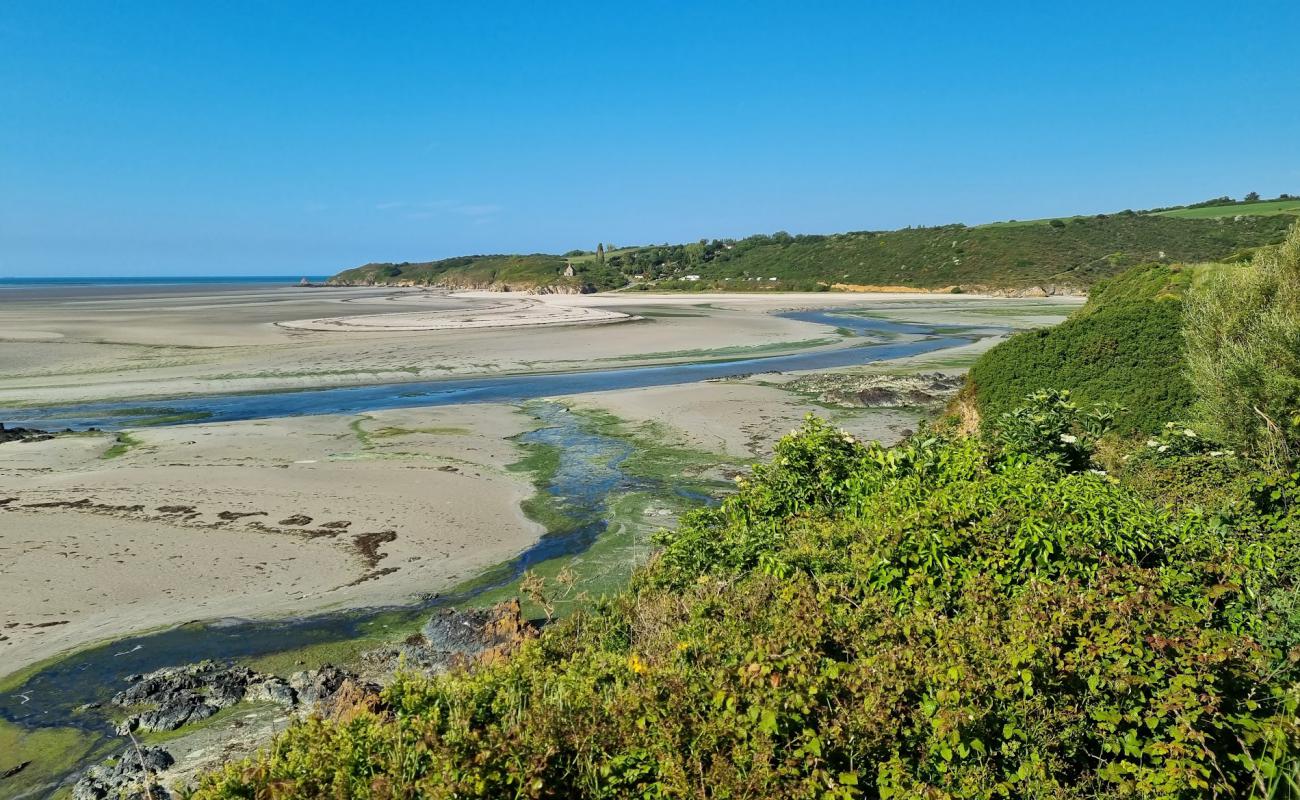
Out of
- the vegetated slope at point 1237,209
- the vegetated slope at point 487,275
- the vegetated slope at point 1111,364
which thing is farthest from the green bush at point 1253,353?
the vegetated slope at point 1237,209

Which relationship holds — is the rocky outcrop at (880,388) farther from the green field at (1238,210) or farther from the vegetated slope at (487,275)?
the green field at (1238,210)

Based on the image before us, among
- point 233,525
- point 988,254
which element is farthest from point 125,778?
point 988,254

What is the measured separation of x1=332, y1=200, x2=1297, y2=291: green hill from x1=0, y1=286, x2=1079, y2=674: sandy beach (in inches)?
2326

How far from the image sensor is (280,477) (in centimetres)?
1652

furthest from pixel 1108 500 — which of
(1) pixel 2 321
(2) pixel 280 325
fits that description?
(1) pixel 2 321

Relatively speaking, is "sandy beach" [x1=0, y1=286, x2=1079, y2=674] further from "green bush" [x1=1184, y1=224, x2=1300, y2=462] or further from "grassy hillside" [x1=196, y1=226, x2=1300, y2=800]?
"green bush" [x1=1184, y1=224, x2=1300, y2=462]

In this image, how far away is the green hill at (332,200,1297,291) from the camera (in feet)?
288

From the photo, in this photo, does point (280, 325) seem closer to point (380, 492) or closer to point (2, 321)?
point (2, 321)

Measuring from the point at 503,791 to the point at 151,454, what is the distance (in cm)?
1835

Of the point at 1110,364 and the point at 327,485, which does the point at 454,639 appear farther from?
the point at 1110,364

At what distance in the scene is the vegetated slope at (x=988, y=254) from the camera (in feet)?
284

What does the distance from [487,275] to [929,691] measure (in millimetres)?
141345

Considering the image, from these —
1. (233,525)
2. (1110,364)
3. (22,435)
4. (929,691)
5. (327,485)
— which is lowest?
(233,525)

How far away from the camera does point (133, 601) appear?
10688 millimetres
